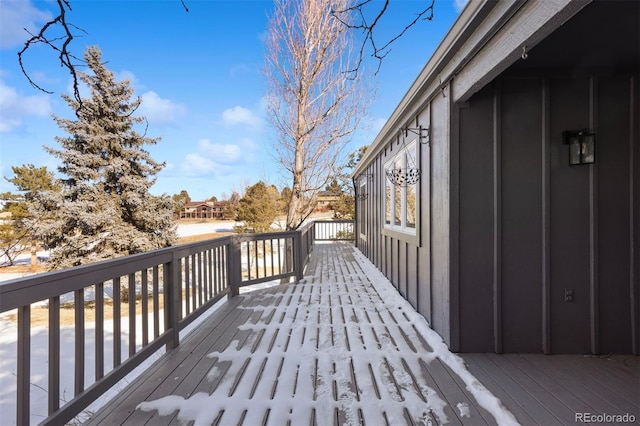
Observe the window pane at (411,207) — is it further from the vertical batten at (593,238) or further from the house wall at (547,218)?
the vertical batten at (593,238)

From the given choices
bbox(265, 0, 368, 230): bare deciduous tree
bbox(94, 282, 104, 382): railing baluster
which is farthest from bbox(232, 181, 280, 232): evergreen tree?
bbox(94, 282, 104, 382): railing baluster

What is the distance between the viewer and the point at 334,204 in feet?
56.3

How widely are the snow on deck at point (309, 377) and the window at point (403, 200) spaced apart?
3.66 ft

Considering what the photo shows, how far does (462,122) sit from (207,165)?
1491 inches

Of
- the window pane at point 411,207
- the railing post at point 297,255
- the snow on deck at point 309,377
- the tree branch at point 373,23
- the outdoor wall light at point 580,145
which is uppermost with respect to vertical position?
the tree branch at point 373,23

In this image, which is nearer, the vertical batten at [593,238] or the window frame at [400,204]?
the vertical batten at [593,238]

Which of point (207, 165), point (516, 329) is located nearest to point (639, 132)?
point (516, 329)

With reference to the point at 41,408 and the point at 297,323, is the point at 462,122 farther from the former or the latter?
the point at 41,408

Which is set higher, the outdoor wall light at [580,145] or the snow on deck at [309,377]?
the outdoor wall light at [580,145]

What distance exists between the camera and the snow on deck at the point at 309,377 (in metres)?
1.58

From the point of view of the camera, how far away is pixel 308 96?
743 cm

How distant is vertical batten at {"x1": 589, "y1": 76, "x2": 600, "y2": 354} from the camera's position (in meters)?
2.18

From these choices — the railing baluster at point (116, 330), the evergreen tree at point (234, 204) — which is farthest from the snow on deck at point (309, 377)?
the evergreen tree at point (234, 204)

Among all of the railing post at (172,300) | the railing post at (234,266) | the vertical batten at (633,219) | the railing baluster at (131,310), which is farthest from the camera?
the railing post at (234,266)
